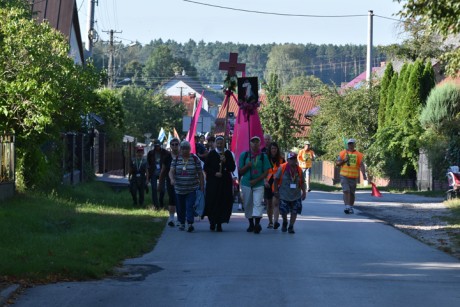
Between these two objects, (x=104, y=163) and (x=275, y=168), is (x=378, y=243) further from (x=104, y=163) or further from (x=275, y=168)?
(x=104, y=163)

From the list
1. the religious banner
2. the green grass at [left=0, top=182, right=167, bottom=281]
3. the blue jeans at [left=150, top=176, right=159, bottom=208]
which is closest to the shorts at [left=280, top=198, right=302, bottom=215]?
the green grass at [left=0, top=182, right=167, bottom=281]

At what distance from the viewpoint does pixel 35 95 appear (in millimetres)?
20516

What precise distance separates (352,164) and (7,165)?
25.6 ft

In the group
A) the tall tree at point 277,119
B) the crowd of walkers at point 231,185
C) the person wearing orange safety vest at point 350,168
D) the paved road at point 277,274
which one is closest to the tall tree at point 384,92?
the tall tree at point 277,119

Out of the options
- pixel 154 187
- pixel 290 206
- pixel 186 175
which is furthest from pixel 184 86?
pixel 290 206

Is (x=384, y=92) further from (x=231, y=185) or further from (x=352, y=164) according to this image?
(x=231, y=185)

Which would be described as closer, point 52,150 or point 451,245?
point 451,245

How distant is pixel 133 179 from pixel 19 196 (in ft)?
9.35

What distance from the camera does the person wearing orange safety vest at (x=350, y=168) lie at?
22.2 metres

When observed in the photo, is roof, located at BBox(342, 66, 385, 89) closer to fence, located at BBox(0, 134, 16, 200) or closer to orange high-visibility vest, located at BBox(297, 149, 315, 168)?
orange high-visibility vest, located at BBox(297, 149, 315, 168)

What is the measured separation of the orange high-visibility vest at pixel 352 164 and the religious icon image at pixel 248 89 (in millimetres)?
3043

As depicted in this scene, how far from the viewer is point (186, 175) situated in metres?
17.9

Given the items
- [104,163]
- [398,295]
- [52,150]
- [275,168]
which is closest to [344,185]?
[275,168]

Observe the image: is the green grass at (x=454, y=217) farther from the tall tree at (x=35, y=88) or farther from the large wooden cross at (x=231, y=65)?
the tall tree at (x=35, y=88)
